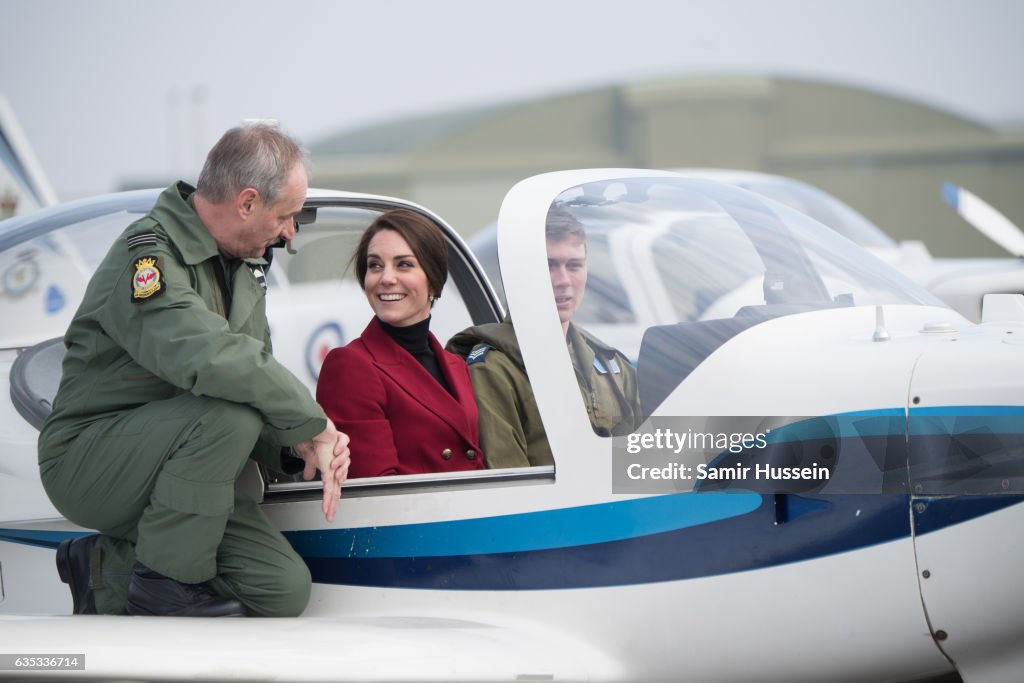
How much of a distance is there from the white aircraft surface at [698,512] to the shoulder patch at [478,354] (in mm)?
287

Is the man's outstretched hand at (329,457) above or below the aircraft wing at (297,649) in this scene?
above

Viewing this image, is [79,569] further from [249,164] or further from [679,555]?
[679,555]

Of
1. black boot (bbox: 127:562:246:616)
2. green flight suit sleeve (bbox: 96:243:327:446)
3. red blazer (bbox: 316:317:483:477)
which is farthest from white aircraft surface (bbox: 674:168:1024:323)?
black boot (bbox: 127:562:246:616)

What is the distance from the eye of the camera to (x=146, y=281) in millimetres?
2564

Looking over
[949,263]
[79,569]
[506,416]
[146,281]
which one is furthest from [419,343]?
[949,263]

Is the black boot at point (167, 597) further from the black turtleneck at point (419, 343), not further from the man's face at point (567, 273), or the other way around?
the man's face at point (567, 273)

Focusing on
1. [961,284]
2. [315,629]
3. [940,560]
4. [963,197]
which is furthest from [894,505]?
[961,284]

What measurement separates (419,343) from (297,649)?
37.0 inches

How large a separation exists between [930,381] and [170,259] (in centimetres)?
180

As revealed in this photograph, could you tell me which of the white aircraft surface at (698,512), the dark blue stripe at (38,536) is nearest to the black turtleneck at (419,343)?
the white aircraft surface at (698,512)

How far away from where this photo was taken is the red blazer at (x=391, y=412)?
3.02m

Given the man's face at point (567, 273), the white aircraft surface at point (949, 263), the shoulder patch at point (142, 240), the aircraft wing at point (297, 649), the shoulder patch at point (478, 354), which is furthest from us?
the white aircraft surface at point (949, 263)

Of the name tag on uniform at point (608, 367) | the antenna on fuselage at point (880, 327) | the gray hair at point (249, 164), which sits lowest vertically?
the name tag on uniform at point (608, 367)

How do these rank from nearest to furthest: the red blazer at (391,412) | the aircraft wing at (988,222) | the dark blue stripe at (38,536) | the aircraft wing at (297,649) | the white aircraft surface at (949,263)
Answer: the aircraft wing at (297,649), the red blazer at (391,412), the dark blue stripe at (38,536), the aircraft wing at (988,222), the white aircraft surface at (949,263)
